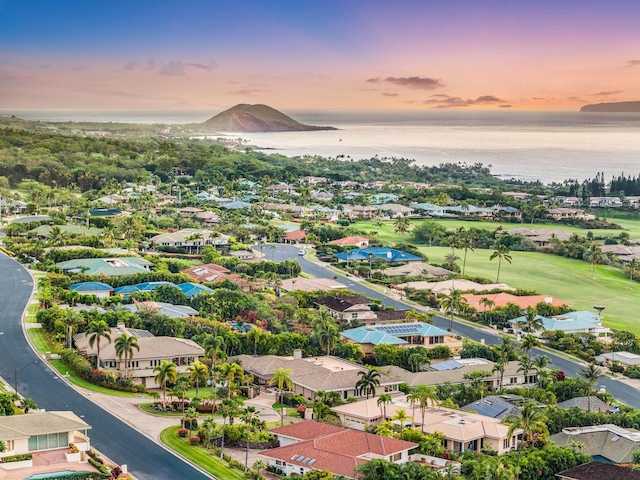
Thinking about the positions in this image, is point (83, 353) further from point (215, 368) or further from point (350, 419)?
point (350, 419)

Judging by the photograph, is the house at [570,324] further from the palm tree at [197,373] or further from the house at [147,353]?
the palm tree at [197,373]

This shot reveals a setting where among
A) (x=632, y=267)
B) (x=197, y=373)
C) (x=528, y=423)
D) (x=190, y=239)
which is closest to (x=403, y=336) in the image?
(x=197, y=373)

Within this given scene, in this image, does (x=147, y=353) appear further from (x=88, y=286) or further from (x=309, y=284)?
(x=309, y=284)

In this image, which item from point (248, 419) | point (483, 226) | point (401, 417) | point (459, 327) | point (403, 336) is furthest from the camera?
point (483, 226)

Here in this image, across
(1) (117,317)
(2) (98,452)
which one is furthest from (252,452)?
(1) (117,317)

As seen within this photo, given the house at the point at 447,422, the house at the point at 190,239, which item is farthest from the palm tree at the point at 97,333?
the house at the point at 190,239

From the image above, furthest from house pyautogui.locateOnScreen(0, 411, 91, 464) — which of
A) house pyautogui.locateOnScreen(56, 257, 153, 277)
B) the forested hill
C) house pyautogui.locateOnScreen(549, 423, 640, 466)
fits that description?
the forested hill

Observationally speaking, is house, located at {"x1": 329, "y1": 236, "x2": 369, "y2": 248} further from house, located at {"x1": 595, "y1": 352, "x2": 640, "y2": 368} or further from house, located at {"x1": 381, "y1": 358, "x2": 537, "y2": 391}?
house, located at {"x1": 381, "y1": 358, "x2": 537, "y2": 391}
